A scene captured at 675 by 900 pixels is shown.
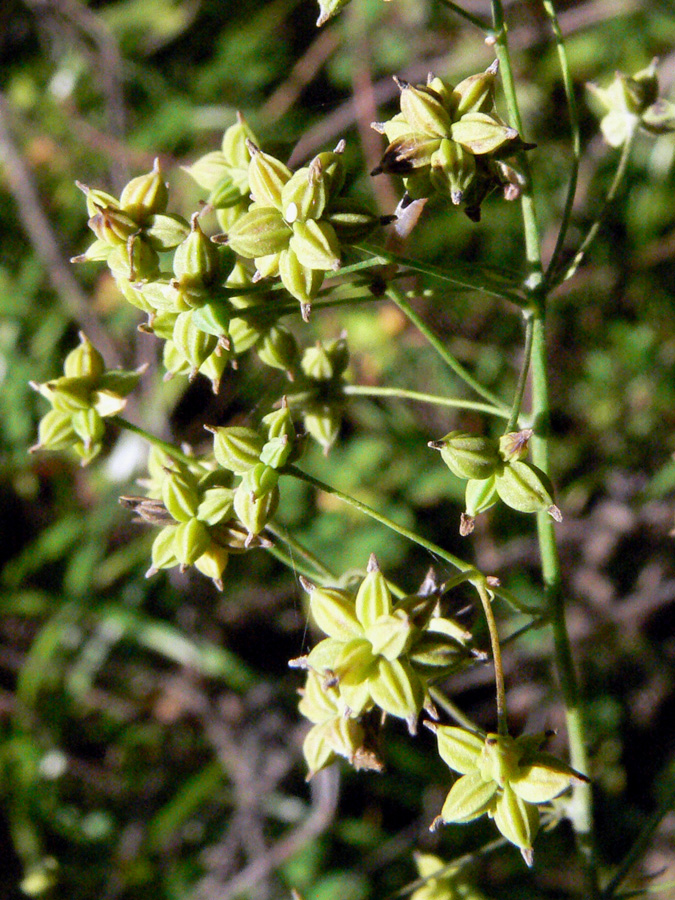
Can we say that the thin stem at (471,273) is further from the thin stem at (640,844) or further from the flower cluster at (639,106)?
the thin stem at (640,844)

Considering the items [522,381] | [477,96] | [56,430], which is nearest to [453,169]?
[477,96]

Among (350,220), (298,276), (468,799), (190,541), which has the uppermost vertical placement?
(350,220)

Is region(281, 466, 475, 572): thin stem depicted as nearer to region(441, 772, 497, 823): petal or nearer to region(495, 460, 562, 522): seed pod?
region(495, 460, 562, 522): seed pod

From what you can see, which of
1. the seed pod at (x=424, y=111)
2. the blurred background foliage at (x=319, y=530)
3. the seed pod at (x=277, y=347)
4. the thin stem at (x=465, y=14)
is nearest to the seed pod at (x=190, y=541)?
the seed pod at (x=277, y=347)

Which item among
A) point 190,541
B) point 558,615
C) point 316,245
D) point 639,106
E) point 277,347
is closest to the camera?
point 316,245

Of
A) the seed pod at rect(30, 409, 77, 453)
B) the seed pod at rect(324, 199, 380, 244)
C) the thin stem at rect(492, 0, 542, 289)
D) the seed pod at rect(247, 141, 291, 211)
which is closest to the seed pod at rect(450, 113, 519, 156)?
the thin stem at rect(492, 0, 542, 289)

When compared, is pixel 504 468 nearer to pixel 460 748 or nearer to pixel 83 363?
pixel 460 748
